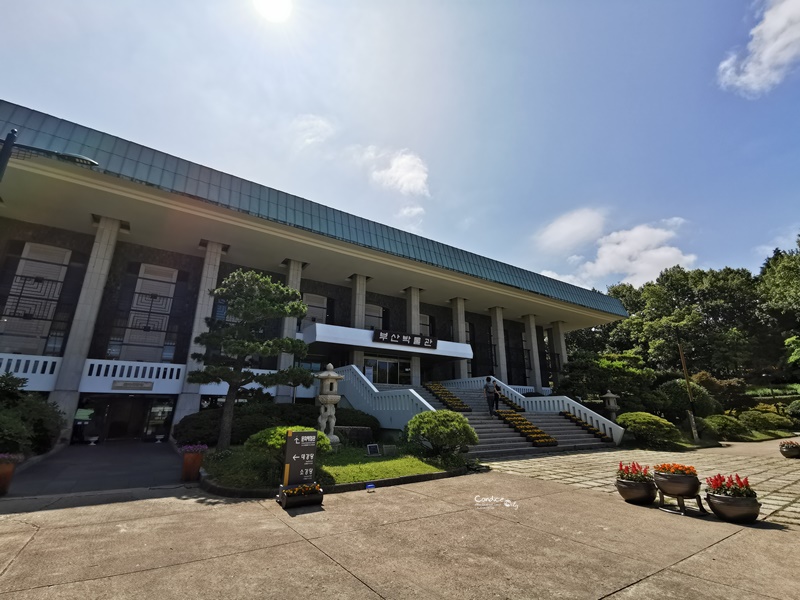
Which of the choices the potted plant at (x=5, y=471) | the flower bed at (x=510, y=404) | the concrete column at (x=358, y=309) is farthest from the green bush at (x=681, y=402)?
the potted plant at (x=5, y=471)

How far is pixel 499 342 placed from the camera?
2950 centimetres

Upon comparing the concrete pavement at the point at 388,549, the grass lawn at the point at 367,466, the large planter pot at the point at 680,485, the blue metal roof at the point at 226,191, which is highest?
the blue metal roof at the point at 226,191

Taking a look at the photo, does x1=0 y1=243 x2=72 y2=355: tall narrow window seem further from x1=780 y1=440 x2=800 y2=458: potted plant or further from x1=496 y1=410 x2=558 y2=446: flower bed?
x1=780 y1=440 x2=800 y2=458: potted plant

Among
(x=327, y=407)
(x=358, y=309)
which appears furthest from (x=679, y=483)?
(x=358, y=309)

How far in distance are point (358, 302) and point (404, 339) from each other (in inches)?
155

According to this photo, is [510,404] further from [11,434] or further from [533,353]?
[11,434]

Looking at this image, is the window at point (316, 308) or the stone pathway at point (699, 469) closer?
the stone pathway at point (699, 469)

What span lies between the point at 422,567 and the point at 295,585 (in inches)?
56.5

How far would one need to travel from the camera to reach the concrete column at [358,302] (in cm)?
2334

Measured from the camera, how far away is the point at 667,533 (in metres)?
5.44

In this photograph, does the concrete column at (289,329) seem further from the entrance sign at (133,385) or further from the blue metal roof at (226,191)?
the entrance sign at (133,385)

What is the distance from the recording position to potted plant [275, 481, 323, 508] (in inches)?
268

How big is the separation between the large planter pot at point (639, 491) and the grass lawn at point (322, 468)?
4.60m

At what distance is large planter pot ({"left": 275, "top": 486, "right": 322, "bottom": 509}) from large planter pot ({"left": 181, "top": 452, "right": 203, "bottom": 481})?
11.6 ft
